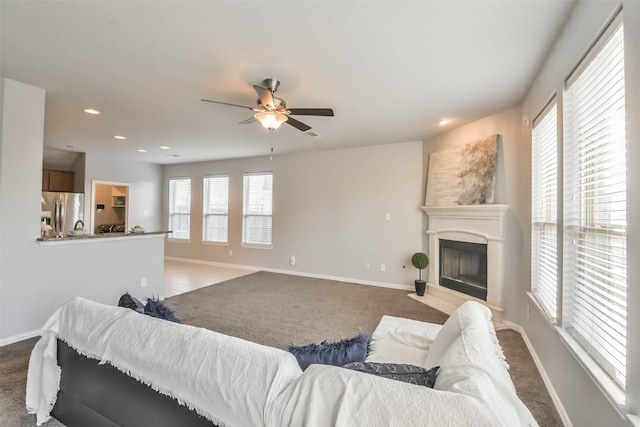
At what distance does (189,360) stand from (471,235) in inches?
149

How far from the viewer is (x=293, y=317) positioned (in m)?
3.54

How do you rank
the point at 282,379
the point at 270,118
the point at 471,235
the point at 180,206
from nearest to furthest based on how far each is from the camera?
the point at 282,379 < the point at 270,118 < the point at 471,235 < the point at 180,206

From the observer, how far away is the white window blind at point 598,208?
1323 millimetres

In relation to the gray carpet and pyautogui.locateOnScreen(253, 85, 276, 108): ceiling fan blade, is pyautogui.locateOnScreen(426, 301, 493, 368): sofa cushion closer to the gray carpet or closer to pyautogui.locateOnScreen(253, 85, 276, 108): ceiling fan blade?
the gray carpet

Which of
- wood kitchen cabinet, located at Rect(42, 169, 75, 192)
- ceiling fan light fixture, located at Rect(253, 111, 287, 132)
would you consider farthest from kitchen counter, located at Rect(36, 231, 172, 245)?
wood kitchen cabinet, located at Rect(42, 169, 75, 192)

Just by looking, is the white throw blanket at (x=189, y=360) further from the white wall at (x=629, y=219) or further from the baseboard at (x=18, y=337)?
the baseboard at (x=18, y=337)

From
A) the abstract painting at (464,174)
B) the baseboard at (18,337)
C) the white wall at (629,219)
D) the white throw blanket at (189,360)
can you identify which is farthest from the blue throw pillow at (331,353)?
the baseboard at (18,337)

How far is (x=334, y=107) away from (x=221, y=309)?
3.00 meters

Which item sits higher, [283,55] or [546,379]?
[283,55]

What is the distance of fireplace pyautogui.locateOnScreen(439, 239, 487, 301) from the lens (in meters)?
3.78

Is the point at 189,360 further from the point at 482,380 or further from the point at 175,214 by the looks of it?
the point at 175,214

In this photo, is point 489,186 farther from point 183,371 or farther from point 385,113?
point 183,371

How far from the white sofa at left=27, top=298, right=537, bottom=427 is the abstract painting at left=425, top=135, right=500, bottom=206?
261cm

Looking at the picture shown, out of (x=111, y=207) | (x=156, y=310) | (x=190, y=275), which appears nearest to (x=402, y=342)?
(x=156, y=310)
